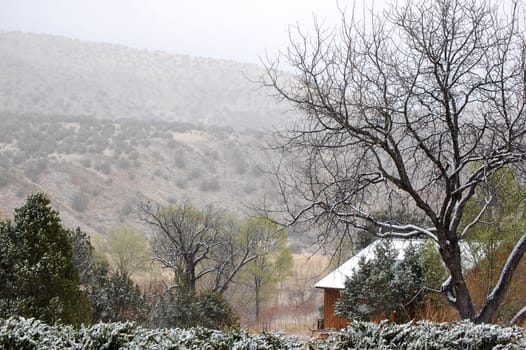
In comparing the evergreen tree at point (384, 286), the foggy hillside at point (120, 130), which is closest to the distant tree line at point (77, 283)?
the evergreen tree at point (384, 286)

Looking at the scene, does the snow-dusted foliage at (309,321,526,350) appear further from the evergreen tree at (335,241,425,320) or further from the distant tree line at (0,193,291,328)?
the evergreen tree at (335,241,425,320)

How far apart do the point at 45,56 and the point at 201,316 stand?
89.1 m

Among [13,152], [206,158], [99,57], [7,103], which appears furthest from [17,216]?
[99,57]

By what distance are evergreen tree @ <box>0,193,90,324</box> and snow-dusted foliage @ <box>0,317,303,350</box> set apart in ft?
12.6

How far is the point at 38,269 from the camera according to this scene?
10.5 meters

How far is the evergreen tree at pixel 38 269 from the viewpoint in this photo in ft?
34.0

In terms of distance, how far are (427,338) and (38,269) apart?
685 cm

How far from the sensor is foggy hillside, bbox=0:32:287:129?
265 feet

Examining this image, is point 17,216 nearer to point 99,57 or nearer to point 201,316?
point 201,316

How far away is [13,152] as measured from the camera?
54.1m

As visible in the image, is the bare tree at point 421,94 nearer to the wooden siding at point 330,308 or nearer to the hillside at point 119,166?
the wooden siding at point 330,308

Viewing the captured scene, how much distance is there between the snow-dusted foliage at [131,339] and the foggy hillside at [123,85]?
70.0 meters

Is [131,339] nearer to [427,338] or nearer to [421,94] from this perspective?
[427,338]

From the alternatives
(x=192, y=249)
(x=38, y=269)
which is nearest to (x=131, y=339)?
(x=38, y=269)
